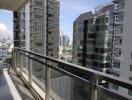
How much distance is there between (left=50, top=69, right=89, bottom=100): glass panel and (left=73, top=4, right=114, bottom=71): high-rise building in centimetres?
2212

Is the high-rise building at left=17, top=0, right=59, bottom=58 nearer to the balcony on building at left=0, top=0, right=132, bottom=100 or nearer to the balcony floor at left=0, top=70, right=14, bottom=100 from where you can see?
the balcony floor at left=0, top=70, right=14, bottom=100

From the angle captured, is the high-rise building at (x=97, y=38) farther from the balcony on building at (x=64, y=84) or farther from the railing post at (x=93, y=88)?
the railing post at (x=93, y=88)

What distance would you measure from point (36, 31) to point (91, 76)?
25.4m

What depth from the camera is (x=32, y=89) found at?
3.17m

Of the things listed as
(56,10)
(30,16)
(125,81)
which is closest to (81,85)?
(125,81)

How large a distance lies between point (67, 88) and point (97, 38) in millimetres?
25558

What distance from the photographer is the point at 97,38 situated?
88.6 ft

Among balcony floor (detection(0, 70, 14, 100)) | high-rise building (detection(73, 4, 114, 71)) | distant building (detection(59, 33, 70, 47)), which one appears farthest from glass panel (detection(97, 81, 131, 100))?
distant building (detection(59, 33, 70, 47))

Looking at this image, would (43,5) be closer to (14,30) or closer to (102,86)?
(14,30)

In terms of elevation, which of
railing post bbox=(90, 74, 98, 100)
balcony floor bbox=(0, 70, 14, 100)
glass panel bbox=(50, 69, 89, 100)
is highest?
railing post bbox=(90, 74, 98, 100)

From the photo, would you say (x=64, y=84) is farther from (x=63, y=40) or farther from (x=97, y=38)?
(x=63, y=40)

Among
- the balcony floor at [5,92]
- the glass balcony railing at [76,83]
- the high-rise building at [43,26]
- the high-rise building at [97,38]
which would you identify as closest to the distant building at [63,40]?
the high-rise building at [43,26]

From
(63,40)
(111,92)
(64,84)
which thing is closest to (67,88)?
(64,84)

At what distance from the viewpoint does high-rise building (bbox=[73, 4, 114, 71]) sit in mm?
25125
